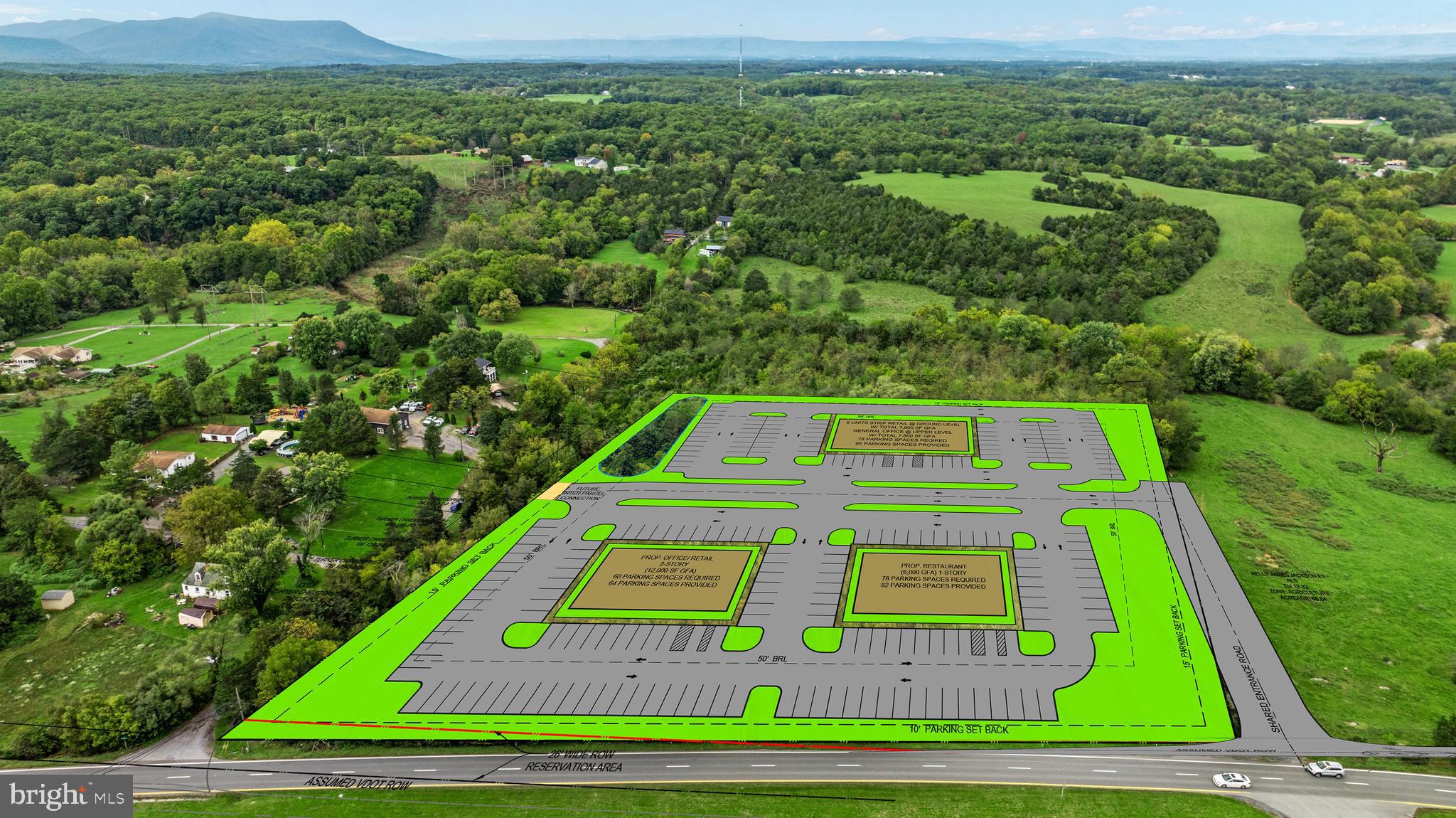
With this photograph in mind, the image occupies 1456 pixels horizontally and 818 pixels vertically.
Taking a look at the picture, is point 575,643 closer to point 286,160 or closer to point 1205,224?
point 1205,224

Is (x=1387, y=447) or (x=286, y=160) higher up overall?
(x=286, y=160)

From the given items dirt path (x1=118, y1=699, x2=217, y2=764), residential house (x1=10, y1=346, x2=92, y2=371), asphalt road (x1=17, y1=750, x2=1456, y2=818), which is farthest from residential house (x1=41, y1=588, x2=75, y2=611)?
residential house (x1=10, y1=346, x2=92, y2=371)

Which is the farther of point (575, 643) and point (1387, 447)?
point (1387, 447)

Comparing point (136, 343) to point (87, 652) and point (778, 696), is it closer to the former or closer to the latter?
point (87, 652)

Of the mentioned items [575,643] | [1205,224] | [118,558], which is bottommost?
[118,558]

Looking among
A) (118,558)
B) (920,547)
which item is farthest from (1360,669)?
(118,558)
